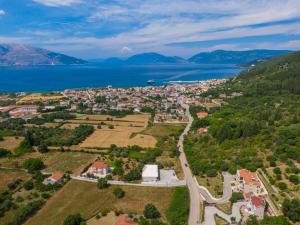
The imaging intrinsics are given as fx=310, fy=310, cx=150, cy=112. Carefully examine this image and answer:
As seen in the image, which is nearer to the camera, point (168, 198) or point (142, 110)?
point (168, 198)

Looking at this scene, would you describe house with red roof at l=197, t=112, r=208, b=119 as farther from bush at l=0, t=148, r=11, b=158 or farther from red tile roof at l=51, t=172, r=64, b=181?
bush at l=0, t=148, r=11, b=158

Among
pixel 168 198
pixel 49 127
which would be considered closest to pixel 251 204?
pixel 168 198

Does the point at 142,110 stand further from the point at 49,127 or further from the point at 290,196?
the point at 290,196

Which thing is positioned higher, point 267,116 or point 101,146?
point 267,116

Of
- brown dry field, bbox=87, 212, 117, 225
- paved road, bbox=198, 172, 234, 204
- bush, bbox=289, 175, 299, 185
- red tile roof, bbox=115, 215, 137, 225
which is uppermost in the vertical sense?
bush, bbox=289, 175, 299, 185

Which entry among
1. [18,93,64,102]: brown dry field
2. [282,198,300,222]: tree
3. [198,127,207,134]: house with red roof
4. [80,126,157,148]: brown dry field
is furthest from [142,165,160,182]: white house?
[18,93,64,102]: brown dry field

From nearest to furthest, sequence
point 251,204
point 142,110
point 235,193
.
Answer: point 251,204 → point 235,193 → point 142,110

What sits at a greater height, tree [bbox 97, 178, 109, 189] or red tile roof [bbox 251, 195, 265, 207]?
red tile roof [bbox 251, 195, 265, 207]
